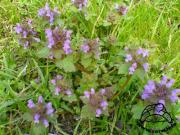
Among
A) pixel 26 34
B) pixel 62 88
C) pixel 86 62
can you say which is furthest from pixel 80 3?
pixel 62 88

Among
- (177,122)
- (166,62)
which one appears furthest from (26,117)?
(166,62)

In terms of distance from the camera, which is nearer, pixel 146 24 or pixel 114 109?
pixel 114 109

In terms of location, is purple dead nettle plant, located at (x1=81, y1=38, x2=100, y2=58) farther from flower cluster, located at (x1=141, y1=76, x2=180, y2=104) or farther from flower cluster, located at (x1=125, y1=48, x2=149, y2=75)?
flower cluster, located at (x1=141, y1=76, x2=180, y2=104)

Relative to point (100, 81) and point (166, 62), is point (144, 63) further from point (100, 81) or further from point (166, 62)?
point (166, 62)

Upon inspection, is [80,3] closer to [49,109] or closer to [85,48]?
[85,48]

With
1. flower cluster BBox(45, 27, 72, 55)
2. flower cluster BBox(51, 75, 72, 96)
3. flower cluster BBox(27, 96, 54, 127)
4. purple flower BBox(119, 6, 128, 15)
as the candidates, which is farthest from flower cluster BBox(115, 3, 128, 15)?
flower cluster BBox(27, 96, 54, 127)
